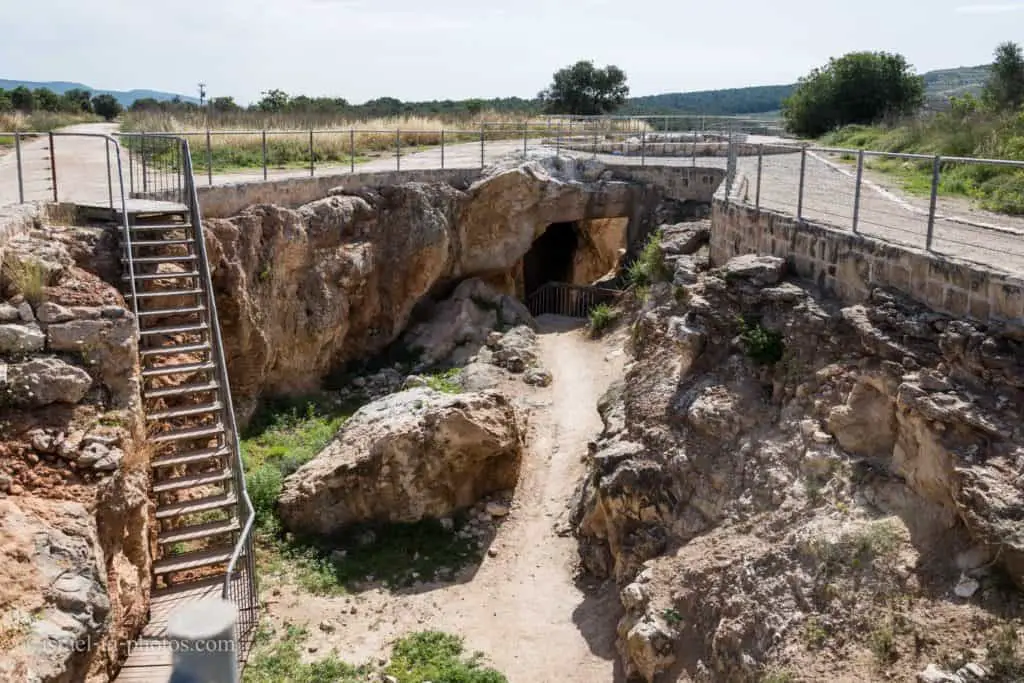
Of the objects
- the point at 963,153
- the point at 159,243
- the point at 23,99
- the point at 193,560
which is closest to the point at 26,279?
the point at 159,243

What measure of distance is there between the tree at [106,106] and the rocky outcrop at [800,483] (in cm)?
4440

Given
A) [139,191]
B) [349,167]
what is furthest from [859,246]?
[349,167]

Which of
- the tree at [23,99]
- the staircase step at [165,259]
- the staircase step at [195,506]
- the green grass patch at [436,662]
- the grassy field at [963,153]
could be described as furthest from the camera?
the tree at [23,99]

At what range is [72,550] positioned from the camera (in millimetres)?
8750

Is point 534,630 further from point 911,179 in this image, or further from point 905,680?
point 911,179

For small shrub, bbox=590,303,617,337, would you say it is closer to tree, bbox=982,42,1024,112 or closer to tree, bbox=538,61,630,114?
tree, bbox=982,42,1024,112

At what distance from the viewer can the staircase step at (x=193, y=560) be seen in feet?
34.5

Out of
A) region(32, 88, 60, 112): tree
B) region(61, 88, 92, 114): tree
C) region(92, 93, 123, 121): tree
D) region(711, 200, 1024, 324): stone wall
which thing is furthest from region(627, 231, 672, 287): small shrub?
region(92, 93, 123, 121): tree

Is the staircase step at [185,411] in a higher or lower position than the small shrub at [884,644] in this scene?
higher

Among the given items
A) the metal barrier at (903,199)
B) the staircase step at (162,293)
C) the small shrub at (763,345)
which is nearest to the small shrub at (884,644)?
the metal barrier at (903,199)

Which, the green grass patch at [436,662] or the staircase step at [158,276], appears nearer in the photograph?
the green grass patch at [436,662]

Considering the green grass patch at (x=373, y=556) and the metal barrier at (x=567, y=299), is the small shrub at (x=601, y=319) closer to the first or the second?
the metal barrier at (x=567, y=299)

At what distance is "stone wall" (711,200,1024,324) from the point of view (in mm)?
8562

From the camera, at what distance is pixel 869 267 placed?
411 inches
